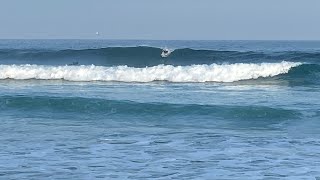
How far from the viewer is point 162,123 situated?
1165cm

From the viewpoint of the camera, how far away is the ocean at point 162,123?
772 centimetres

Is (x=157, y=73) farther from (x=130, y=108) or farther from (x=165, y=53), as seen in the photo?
(x=130, y=108)

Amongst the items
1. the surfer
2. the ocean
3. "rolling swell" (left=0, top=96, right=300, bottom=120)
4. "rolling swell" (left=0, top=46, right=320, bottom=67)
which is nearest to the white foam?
the ocean

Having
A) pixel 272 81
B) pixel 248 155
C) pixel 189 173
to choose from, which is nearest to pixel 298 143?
pixel 248 155

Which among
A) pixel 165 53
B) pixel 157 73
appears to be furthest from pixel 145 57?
pixel 157 73

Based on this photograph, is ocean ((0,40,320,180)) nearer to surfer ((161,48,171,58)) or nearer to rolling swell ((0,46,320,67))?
rolling swell ((0,46,320,67))

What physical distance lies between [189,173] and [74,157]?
1577 millimetres

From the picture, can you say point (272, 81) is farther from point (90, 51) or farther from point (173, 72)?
point (90, 51)

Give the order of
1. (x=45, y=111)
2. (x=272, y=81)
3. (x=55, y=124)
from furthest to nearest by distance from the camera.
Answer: (x=272, y=81) → (x=45, y=111) → (x=55, y=124)

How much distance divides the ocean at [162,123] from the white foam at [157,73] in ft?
0.11

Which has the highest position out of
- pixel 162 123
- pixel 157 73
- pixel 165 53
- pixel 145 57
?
pixel 165 53

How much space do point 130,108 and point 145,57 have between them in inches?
602

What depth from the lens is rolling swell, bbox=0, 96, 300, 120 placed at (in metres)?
12.5

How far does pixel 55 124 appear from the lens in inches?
448
